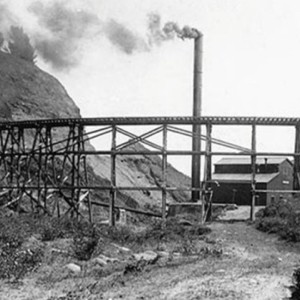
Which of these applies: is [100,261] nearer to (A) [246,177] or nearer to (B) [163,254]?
(B) [163,254]

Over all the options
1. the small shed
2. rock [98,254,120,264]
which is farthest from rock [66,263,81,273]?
the small shed

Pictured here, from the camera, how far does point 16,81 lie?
113 ft

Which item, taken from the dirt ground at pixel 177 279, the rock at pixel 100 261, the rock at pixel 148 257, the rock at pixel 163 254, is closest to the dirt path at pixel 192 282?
the dirt ground at pixel 177 279

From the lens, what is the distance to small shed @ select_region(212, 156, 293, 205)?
76.7ft

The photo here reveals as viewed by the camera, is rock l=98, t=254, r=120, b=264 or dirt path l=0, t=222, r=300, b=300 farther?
rock l=98, t=254, r=120, b=264

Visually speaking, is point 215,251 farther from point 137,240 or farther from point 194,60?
point 194,60

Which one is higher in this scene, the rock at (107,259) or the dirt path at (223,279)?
the dirt path at (223,279)

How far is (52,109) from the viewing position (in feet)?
111

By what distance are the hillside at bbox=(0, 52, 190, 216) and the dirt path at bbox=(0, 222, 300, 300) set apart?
17900mm

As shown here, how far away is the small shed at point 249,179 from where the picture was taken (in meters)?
23.4

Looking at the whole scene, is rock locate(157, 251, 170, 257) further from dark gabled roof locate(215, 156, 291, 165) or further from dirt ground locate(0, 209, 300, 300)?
dark gabled roof locate(215, 156, 291, 165)

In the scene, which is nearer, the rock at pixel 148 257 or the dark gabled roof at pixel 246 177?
the rock at pixel 148 257

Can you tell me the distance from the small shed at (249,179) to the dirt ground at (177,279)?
43.2 ft

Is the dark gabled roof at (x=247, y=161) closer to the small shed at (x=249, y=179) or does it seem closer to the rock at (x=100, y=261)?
the small shed at (x=249, y=179)
